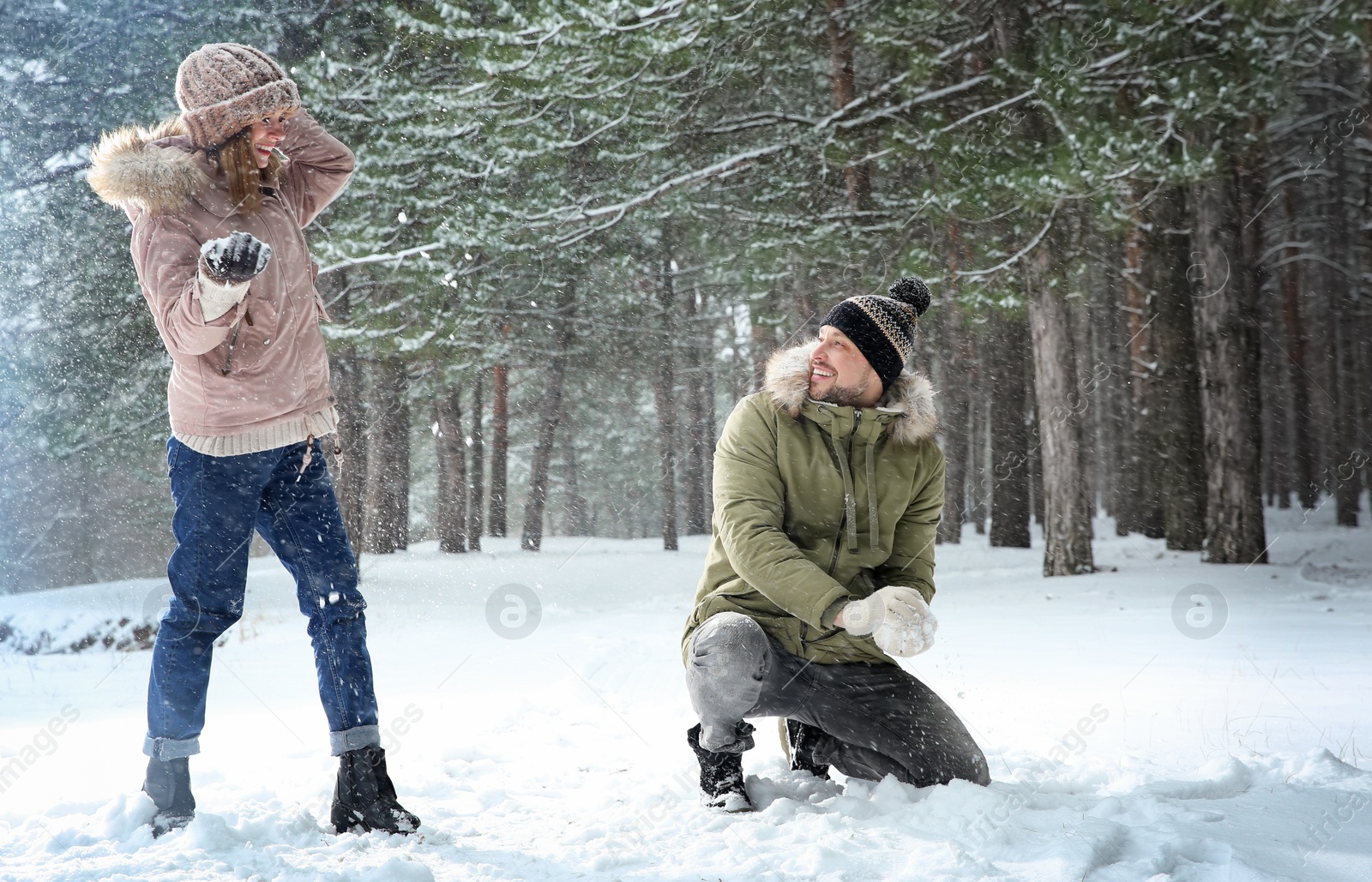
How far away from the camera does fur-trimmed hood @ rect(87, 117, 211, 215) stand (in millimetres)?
2125

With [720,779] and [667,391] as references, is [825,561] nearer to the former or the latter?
[720,779]

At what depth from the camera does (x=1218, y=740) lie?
10.0 ft

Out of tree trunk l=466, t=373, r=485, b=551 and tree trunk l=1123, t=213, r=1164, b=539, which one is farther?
tree trunk l=466, t=373, r=485, b=551

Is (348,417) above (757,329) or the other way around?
the other way around

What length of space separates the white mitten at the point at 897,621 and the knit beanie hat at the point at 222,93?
1.94 m

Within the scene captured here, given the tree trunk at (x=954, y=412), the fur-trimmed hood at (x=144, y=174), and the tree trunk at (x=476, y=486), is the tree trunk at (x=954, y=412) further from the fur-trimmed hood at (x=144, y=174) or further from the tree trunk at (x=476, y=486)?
the fur-trimmed hood at (x=144, y=174)

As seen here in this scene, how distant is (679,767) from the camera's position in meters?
2.96

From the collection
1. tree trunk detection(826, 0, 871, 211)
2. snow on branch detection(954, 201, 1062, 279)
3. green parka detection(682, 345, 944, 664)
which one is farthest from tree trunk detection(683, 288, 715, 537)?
green parka detection(682, 345, 944, 664)

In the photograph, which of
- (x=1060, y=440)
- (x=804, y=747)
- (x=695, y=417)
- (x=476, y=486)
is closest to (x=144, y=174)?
(x=804, y=747)

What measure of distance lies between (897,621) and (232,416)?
174 centimetres

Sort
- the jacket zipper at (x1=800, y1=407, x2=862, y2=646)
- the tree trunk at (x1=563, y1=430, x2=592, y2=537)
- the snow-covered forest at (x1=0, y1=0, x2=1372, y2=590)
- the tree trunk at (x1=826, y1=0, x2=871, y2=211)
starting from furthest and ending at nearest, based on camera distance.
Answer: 1. the tree trunk at (x1=563, y1=430, x2=592, y2=537)
2. the tree trunk at (x1=826, y1=0, x2=871, y2=211)
3. the snow-covered forest at (x1=0, y1=0, x2=1372, y2=590)
4. the jacket zipper at (x1=800, y1=407, x2=862, y2=646)

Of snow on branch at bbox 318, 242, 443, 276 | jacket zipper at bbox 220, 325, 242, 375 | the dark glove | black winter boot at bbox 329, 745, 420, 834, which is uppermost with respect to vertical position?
snow on branch at bbox 318, 242, 443, 276

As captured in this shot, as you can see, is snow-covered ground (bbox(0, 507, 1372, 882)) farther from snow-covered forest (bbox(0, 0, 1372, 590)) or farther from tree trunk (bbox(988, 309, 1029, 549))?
tree trunk (bbox(988, 309, 1029, 549))

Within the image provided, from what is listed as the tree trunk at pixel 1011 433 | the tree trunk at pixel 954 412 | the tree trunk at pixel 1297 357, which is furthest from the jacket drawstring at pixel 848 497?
the tree trunk at pixel 1297 357
